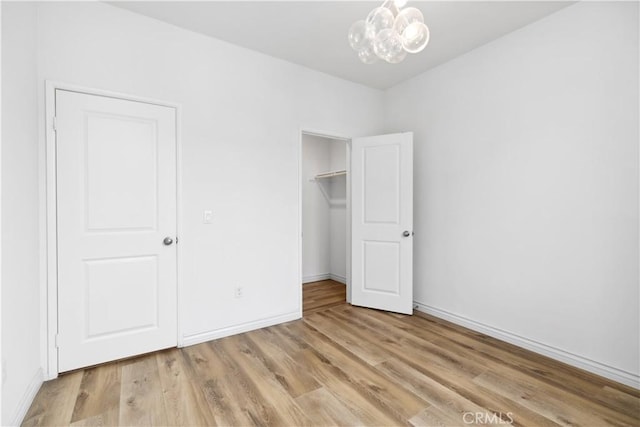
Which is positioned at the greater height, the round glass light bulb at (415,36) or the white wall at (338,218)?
the round glass light bulb at (415,36)

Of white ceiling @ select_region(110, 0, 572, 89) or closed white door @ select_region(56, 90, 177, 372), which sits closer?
closed white door @ select_region(56, 90, 177, 372)

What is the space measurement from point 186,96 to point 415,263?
2.96 metres

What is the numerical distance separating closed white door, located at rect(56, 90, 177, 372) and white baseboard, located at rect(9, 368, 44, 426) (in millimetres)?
160

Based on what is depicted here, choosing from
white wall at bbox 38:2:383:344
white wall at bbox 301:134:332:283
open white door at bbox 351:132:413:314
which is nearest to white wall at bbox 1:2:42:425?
white wall at bbox 38:2:383:344

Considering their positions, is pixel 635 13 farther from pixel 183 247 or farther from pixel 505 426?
pixel 183 247

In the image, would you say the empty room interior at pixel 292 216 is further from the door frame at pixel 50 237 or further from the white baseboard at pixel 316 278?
the white baseboard at pixel 316 278

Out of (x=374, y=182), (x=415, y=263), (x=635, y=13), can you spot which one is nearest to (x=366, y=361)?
(x=415, y=263)

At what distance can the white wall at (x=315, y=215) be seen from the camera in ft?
15.8

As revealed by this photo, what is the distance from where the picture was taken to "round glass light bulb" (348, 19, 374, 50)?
1.60 m

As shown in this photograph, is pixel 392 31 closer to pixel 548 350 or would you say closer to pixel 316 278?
pixel 548 350

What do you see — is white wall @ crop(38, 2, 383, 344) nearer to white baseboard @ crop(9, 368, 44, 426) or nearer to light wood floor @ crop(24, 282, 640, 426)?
light wood floor @ crop(24, 282, 640, 426)

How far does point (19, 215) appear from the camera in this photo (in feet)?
5.61

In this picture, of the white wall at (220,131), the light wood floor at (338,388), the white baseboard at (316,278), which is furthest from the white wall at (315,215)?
the light wood floor at (338,388)

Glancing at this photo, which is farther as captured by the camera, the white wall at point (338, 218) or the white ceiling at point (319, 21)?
the white wall at point (338, 218)
